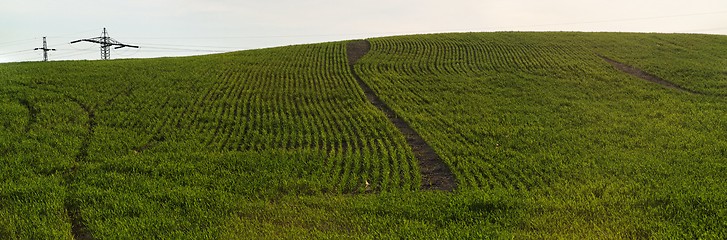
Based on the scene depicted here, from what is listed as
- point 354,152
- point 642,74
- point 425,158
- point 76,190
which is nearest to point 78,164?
point 76,190

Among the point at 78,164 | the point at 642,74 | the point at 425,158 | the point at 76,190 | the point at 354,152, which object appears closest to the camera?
→ the point at 76,190

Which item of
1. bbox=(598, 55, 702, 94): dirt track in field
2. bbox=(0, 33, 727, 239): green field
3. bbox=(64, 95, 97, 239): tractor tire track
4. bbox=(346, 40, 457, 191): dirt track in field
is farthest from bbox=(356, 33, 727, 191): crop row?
bbox=(64, 95, 97, 239): tractor tire track

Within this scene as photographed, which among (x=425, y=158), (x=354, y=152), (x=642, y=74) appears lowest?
(x=425, y=158)

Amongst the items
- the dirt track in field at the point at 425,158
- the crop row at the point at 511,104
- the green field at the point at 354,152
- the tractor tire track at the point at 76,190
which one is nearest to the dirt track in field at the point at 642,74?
the green field at the point at 354,152

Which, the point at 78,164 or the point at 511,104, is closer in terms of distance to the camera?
the point at 78,164

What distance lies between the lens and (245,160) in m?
13.6

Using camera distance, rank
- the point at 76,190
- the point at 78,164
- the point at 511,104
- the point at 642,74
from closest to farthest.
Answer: the point at 76,190 < the point at 78,164 < the point at 511,104 < the point at 642,74

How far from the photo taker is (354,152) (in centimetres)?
1470

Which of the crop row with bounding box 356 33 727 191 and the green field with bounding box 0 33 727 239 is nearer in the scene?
the green field with bounding box 0 33 727 239

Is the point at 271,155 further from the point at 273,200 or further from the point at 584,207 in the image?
A: the point at 584,207

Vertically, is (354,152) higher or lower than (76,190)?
higher

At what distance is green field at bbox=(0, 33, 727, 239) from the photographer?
9289mm

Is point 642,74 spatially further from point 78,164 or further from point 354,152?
point 78,164

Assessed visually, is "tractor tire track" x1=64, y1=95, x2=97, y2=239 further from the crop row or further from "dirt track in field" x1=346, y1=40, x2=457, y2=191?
the crop row
